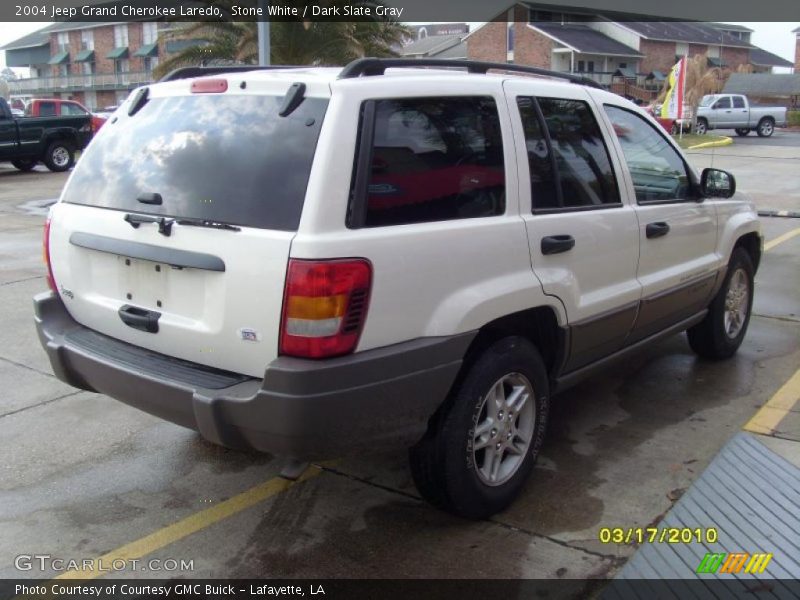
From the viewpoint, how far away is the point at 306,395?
2812 mm

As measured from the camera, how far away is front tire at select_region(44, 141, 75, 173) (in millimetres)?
20516

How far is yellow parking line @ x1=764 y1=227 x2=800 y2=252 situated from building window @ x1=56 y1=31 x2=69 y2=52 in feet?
232

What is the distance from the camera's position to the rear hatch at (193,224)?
2943 millimetres

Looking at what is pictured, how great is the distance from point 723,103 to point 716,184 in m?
Result: 33.4

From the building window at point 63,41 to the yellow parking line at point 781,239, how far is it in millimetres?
70682

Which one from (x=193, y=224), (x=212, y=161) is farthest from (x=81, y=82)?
(x=193, y=224)

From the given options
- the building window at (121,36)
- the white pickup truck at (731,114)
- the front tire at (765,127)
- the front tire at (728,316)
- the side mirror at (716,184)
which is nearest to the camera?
the side mirror at (716,184)

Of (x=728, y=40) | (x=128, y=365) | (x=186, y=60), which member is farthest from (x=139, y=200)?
(x=728, y=40)

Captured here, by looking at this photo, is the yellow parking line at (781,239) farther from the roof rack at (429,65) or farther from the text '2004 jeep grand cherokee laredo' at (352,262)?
the text '2004 jeep grand cherokee laredo' at (352,262)

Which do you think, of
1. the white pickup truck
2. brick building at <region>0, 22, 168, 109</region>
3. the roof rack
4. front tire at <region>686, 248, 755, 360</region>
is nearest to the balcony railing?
brick building at <region>0, 22, 168, 109</region>

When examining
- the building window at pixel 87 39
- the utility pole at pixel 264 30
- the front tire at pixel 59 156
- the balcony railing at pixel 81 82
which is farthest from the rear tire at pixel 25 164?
the building window at pixel 87 39

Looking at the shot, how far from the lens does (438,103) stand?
3328 mm

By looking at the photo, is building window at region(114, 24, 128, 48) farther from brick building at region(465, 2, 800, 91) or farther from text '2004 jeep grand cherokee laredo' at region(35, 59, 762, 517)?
text '2004 jeep grand cherokee laredo' at region(35, 59, 762, 517)

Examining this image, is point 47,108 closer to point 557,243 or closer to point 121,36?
point 557,243
